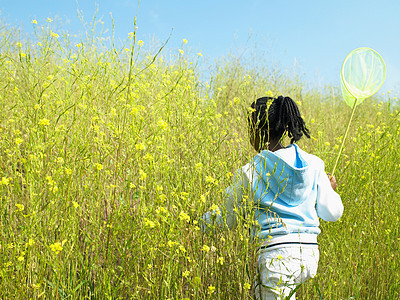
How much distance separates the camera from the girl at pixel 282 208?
5.09 feet

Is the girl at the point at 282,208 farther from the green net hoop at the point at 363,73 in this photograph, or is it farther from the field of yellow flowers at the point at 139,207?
the green net hoop at the point at 363,73

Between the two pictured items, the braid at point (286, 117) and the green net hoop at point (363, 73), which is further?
the green net hoop at point (363, 73)

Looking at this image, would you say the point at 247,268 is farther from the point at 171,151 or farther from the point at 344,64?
the point at 344,64

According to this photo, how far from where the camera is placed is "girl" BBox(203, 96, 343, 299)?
155 cm

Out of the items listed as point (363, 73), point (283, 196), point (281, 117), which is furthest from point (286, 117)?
point (363, 73)

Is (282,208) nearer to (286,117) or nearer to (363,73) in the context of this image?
(286,117)

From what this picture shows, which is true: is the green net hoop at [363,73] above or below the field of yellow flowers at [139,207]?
above

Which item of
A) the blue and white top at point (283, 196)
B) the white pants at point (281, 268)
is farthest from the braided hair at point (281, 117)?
the white pants at point (281, 268)

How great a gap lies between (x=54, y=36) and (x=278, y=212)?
165 cm

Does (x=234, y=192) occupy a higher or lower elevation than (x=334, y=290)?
higher

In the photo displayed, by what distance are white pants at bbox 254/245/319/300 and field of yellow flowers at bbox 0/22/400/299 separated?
0.18 feet

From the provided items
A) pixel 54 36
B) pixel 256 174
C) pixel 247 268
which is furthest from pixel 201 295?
pixel 54 36

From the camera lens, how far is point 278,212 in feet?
5.39

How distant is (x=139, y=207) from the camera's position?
5.31ft
